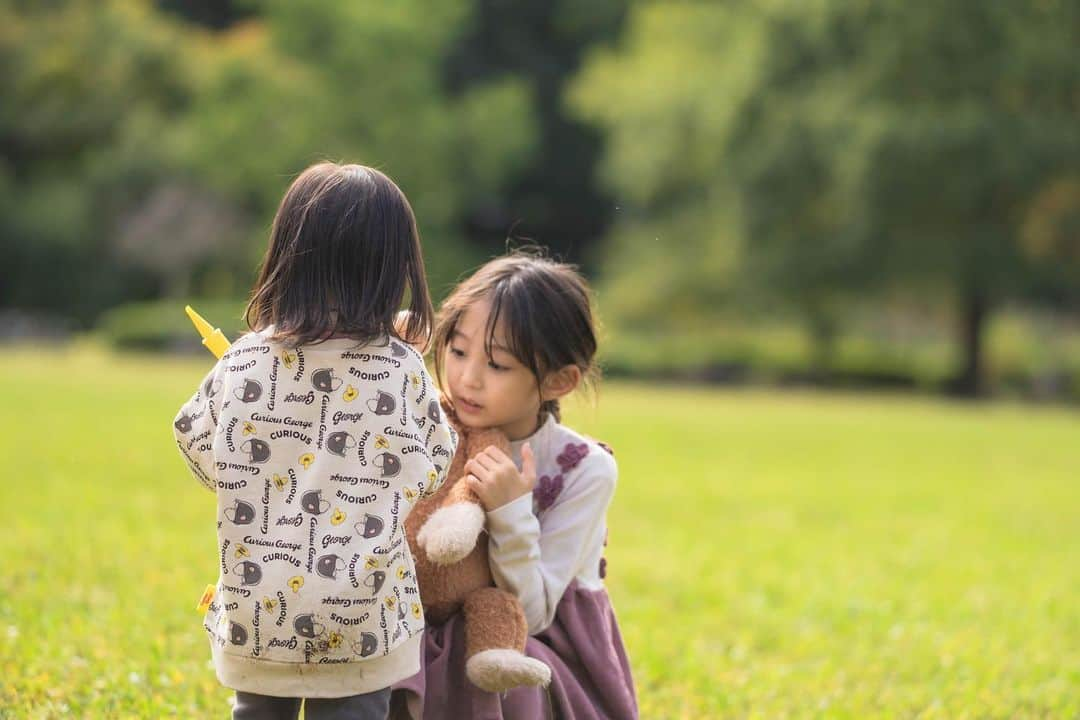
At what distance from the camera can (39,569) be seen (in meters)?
5.62

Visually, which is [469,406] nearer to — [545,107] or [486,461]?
[486,461]

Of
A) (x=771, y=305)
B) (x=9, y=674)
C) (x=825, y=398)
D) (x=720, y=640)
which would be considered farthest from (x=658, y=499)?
(x=771, y=305)

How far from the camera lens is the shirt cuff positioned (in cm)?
277

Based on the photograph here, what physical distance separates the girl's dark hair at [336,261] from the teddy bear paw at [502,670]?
0.67 m

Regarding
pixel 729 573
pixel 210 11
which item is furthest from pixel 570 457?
pixel 210 11

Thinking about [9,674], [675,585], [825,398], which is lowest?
[825,398]

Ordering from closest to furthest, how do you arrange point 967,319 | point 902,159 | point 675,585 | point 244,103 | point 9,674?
point 9,674 < point 675,585 < point 902,159 < point 967,319 < point 244,103

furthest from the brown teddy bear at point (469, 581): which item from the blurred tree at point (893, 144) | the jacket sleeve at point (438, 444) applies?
the blurred tree at point (893, 144)

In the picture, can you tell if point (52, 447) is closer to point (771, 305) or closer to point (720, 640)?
point (720, 640)

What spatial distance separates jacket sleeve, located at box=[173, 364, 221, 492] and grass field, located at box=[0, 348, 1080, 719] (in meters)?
1.35

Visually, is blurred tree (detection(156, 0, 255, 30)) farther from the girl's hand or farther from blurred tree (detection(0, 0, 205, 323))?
the girl's hand

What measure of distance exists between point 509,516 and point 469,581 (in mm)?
181

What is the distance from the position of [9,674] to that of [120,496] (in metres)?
4.56

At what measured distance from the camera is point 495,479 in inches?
109
